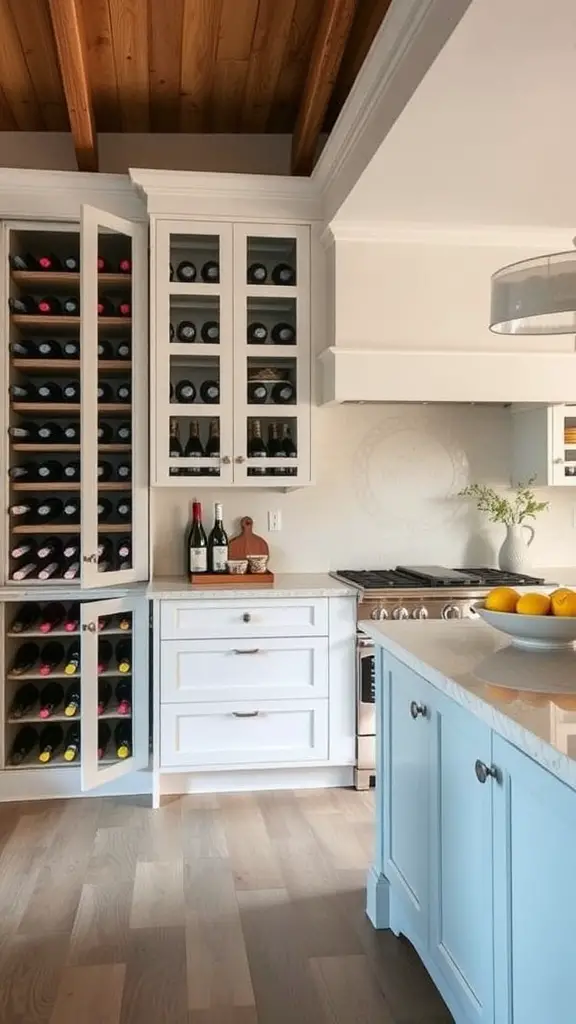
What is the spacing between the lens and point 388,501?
4.05 meters

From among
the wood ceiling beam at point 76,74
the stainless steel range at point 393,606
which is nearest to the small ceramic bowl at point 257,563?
the stainless steel range at point 393,606

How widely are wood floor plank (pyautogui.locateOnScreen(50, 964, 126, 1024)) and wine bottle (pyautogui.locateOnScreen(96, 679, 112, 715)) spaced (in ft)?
4.54

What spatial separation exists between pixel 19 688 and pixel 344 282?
2222 millimetres

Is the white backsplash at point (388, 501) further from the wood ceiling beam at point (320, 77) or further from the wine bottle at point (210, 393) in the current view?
the wood ceiling beam at point (320, 77)

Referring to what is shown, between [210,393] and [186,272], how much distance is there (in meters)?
0.52

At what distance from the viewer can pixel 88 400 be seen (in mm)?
3201

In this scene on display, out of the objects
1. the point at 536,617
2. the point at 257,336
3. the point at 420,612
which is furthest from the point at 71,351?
the point at 536,617

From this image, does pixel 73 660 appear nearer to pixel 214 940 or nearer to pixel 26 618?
pixel 26 618

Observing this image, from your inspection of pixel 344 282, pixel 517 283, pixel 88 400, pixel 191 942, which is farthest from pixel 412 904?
pixel 344 282

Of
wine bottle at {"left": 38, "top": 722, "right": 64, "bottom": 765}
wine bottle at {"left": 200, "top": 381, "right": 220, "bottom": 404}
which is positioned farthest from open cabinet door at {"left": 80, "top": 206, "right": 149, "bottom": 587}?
wine bottle at {"left": 38, "top": 722, "right": 64, "bottom": 765}

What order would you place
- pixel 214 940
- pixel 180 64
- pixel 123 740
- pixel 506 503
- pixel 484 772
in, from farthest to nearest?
pixel 506 503, pixel 123 740, pixel 180 64, pixel 214 940, pixel 484 772

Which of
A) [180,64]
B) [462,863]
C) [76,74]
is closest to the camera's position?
[462,863]

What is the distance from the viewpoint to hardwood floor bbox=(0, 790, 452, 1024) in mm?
2029

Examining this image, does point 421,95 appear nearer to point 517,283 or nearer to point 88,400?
A: point 517,283
